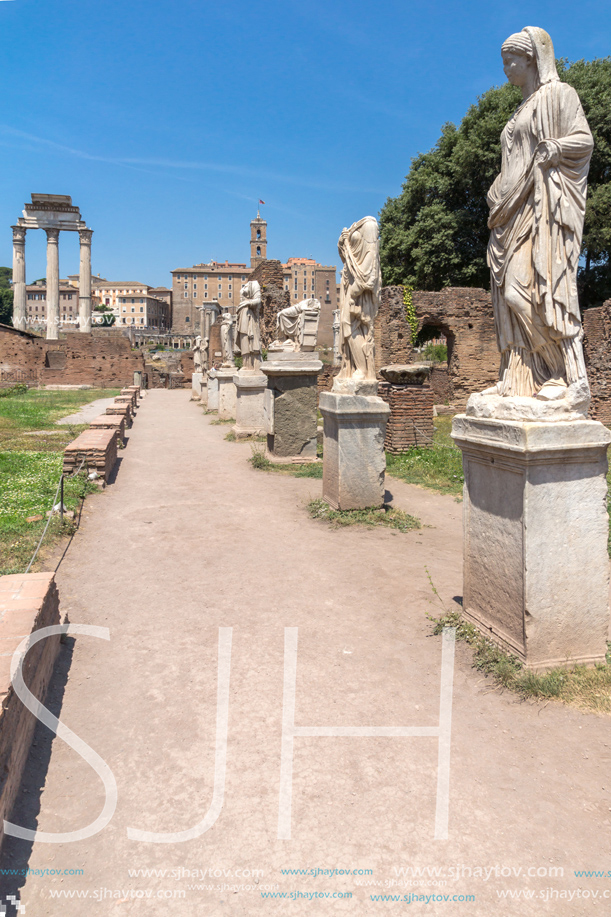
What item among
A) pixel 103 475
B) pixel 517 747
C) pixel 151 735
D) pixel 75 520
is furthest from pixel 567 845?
pixel 103 475

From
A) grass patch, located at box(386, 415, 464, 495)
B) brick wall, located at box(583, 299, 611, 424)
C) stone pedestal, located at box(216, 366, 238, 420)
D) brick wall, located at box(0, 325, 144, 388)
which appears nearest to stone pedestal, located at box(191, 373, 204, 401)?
stone pedestal, located at box(216, 366, 238, 420)

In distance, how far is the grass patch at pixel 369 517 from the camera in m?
6.10

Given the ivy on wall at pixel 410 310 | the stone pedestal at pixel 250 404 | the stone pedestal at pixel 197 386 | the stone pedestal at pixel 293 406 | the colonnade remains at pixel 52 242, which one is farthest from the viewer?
the colonnade remains at pixel 52 242

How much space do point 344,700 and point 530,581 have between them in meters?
1.09

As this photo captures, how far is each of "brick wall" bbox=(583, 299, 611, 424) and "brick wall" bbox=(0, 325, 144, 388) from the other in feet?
85.6

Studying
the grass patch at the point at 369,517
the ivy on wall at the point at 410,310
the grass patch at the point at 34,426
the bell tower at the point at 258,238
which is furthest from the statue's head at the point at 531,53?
the bell tower at the point at 258,238

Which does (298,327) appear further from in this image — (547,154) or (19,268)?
(19,268)

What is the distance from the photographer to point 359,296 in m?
6.42

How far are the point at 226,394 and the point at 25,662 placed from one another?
13.7 meters

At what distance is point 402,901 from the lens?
1.82 metres

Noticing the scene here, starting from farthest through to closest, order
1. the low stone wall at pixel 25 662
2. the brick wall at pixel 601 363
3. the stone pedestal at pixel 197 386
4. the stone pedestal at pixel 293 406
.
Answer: the stone pedestal at pixel 197 386
the brick wall at pixel 601 363
the stone pedestal at pixel 293 406
the low stone wall at pixel 25 662

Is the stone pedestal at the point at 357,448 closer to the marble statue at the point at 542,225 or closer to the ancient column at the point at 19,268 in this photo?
the marble statue at the point at 542,225

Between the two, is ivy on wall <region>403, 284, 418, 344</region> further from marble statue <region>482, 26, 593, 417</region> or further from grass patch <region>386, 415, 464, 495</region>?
marble statue <region>482, 26, 593, 417</region>

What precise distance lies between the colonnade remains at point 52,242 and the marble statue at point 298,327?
40.1 meters
